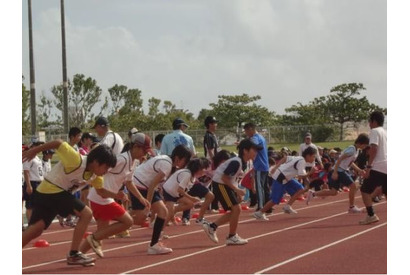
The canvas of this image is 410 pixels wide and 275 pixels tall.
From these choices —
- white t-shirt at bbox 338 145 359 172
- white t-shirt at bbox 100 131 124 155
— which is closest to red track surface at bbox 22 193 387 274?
white t-shirt at bbox 100 131 124 155

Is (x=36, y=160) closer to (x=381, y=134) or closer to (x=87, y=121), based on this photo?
(x=381, y=134)

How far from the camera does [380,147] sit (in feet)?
40.1

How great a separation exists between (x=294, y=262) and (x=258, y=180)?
6757 millimetres

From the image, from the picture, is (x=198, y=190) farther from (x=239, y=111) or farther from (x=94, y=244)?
(x=239, y=111)

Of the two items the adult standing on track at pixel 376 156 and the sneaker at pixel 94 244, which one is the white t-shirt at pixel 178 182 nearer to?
the adult standing on track at pixel 376 156

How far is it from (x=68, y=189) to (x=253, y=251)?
8.28 ft

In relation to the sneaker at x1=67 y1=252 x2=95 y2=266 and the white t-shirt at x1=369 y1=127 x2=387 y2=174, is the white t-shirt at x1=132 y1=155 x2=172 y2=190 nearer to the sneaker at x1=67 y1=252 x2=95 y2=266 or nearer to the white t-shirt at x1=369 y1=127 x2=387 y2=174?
the sneaker at x1=67 y1=252 x2=95 y2=266

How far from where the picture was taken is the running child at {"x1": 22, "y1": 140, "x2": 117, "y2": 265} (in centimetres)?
877

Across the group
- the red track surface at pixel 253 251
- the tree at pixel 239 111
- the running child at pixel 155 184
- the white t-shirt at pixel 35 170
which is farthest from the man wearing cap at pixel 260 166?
the tree at pixel 239 111

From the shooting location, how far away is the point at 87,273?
858cm

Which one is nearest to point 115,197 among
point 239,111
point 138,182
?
point 138,182

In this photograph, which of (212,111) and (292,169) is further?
(212,111)

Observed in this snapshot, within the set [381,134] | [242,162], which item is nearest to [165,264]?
[242,162]

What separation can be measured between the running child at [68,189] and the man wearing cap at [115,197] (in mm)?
353
